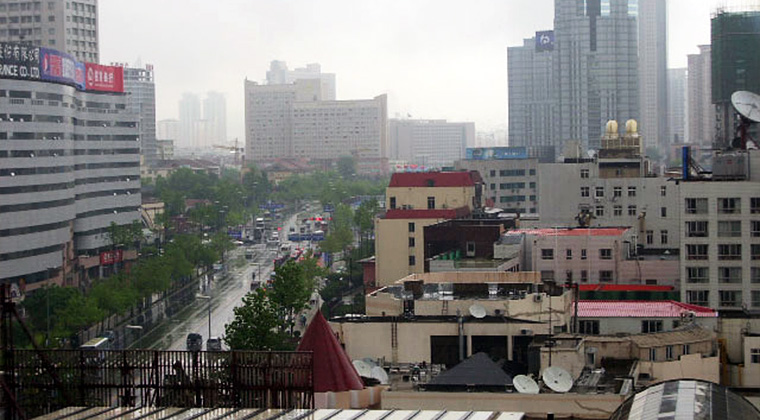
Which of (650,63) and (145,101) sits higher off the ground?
(650,63)

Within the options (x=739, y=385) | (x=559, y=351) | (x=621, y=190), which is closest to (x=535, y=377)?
(x=559, y=351)

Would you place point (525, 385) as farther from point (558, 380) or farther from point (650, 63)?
point (650, 63)

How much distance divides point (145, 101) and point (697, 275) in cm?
15836

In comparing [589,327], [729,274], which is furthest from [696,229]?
[589,327]

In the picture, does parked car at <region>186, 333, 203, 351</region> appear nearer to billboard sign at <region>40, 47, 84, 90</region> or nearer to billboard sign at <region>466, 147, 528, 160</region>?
billboard sign at <region>40, 47, 84, 90</region>

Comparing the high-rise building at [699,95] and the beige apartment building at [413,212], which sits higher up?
the high-rise building at [699,95]

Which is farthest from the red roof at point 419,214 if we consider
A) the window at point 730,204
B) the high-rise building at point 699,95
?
the high-rise building at point 699,95

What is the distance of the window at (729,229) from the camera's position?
40969 mm

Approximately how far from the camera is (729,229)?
1617 inches

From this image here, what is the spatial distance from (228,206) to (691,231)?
287ft

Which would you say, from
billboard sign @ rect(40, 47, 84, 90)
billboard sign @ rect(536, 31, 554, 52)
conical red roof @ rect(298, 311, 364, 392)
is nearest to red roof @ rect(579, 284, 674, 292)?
conical red roof @ rect(298, 311, 364, 392)

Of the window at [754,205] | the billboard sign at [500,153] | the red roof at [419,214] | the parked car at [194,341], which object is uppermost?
the billboard sign at [500,153]

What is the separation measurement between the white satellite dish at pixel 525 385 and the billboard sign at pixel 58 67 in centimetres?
5065

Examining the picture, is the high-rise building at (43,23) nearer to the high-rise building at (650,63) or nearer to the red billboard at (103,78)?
the red billboard at (103,78)
